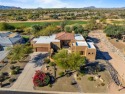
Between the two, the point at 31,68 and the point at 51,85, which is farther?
the point at 31,68

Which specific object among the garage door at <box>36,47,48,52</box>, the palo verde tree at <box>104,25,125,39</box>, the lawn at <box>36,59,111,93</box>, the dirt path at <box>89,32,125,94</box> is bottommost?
the lawn at <box>36,59,111,93</box>

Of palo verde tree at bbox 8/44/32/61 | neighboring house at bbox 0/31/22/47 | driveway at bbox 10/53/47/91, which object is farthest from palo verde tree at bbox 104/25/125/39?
palo verde tree at bbox 8/44/32/61

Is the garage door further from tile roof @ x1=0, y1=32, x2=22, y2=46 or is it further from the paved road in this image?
the paved road

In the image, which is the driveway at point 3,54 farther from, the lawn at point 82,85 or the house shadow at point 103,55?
the house shadow at point 103,55

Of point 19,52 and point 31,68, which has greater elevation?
point 19,52

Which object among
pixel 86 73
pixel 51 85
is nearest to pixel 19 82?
pixel 51 85

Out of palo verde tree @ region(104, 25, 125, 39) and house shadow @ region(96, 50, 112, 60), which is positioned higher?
palo verde tree @ region(104, 25, 125, 39)

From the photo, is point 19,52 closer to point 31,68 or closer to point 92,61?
point 31,68

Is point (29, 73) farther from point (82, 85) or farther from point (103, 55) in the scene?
point (103, 55)
